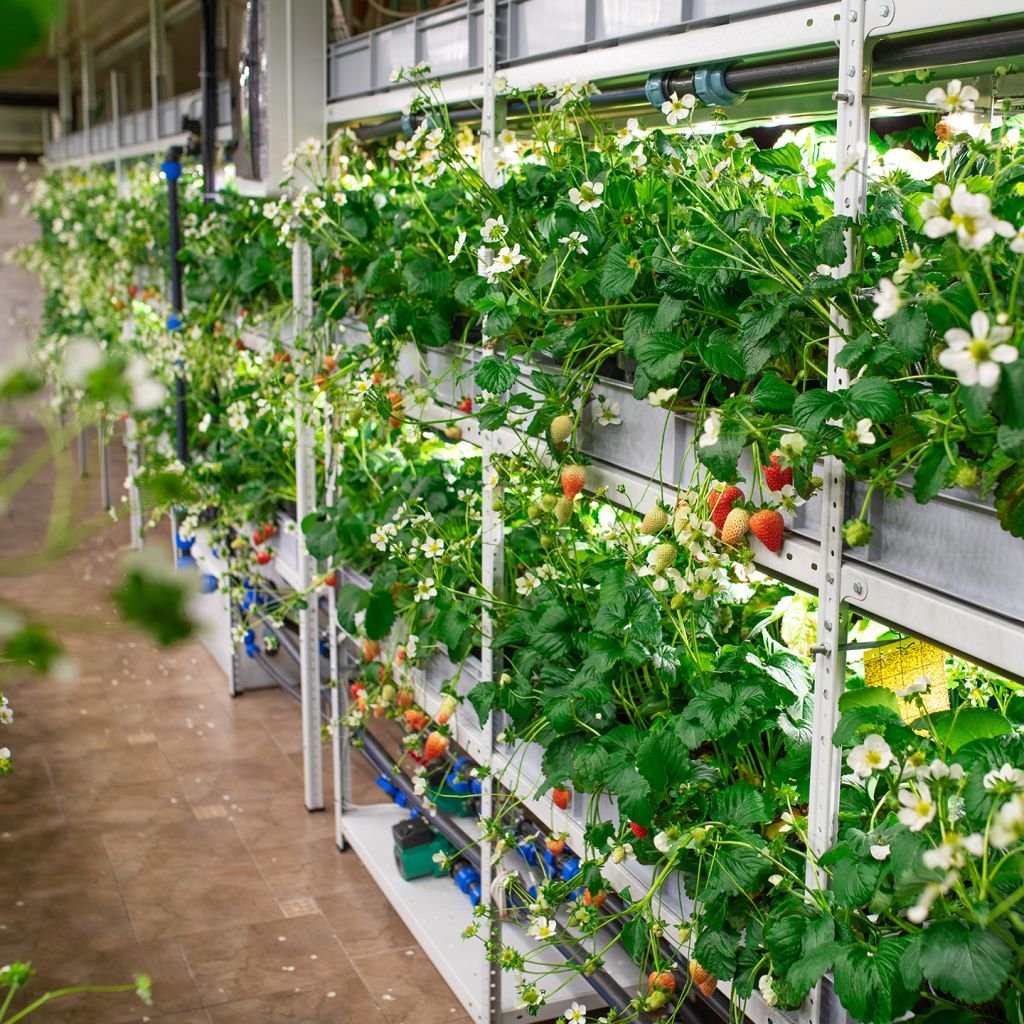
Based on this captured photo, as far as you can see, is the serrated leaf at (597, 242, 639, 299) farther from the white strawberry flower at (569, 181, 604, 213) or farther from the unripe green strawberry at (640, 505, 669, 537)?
the unripe green strawberry at (640, 505, 669, 537)

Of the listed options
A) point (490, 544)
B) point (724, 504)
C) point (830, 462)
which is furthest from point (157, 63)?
point (830, 462)

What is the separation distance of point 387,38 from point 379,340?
98 centimetres

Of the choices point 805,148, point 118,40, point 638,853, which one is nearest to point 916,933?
point 638,853

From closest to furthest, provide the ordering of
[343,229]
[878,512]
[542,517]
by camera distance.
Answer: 1. [878,512]
2. [542,517]
3. [343,229]

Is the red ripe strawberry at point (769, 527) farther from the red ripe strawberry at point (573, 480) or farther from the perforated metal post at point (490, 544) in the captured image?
the perforated metal post at point (490, 544)

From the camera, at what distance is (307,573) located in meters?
4.18

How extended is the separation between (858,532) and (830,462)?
16 centimetres

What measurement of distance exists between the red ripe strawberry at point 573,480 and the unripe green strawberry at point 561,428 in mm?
58

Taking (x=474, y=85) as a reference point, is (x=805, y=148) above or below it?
below

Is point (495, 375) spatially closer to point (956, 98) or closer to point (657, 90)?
point (657, 90)

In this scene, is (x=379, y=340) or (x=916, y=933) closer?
(x=916, y=933)

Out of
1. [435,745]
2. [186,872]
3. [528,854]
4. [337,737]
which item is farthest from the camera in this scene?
[337,737]

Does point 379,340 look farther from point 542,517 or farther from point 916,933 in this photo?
point 916,933

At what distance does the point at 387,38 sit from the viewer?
338 cm
